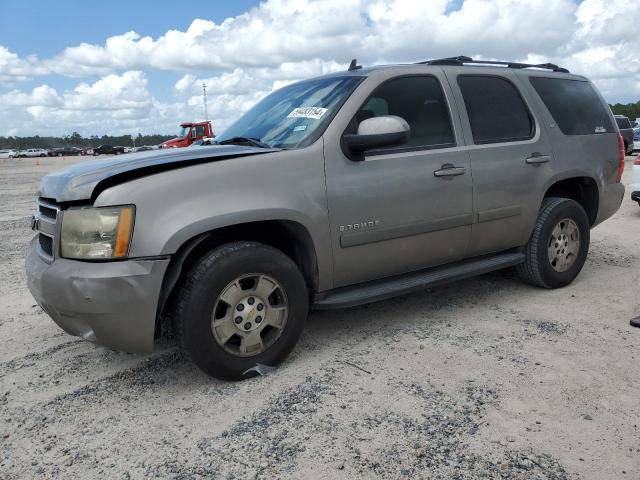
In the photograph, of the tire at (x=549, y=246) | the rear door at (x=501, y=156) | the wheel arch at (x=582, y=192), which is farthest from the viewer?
the wheel arch at (x=582, y=192)

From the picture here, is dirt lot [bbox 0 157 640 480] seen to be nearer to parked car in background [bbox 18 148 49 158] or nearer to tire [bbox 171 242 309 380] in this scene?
tire [bbox 171 242 309 380]

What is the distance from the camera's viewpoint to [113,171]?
9.44ft

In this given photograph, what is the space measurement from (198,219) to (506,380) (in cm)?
191

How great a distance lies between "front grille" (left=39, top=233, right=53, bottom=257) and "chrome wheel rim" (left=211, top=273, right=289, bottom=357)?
0.97 metres

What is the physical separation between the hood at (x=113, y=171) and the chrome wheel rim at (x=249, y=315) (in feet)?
2.31

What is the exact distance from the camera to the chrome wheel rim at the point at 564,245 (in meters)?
4.66

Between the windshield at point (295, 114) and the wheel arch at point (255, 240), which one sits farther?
the windshield at point (295, 114)

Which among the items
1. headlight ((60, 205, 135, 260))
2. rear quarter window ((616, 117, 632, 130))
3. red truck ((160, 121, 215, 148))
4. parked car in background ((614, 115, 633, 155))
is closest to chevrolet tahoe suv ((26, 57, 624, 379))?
headlight ((60, 205, 135, 260))

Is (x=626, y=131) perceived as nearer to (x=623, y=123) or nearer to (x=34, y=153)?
(x=623, y=123)

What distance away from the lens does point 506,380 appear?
3.08m

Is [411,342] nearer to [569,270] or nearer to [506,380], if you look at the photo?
[506,380]

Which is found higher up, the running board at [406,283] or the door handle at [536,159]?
the door handle at [536,159]

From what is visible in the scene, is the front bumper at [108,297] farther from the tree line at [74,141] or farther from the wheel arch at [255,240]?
the tree line at [74,141]

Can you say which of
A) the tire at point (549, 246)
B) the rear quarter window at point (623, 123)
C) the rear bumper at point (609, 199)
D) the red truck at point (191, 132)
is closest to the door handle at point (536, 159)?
the tire at point (549, 246)
